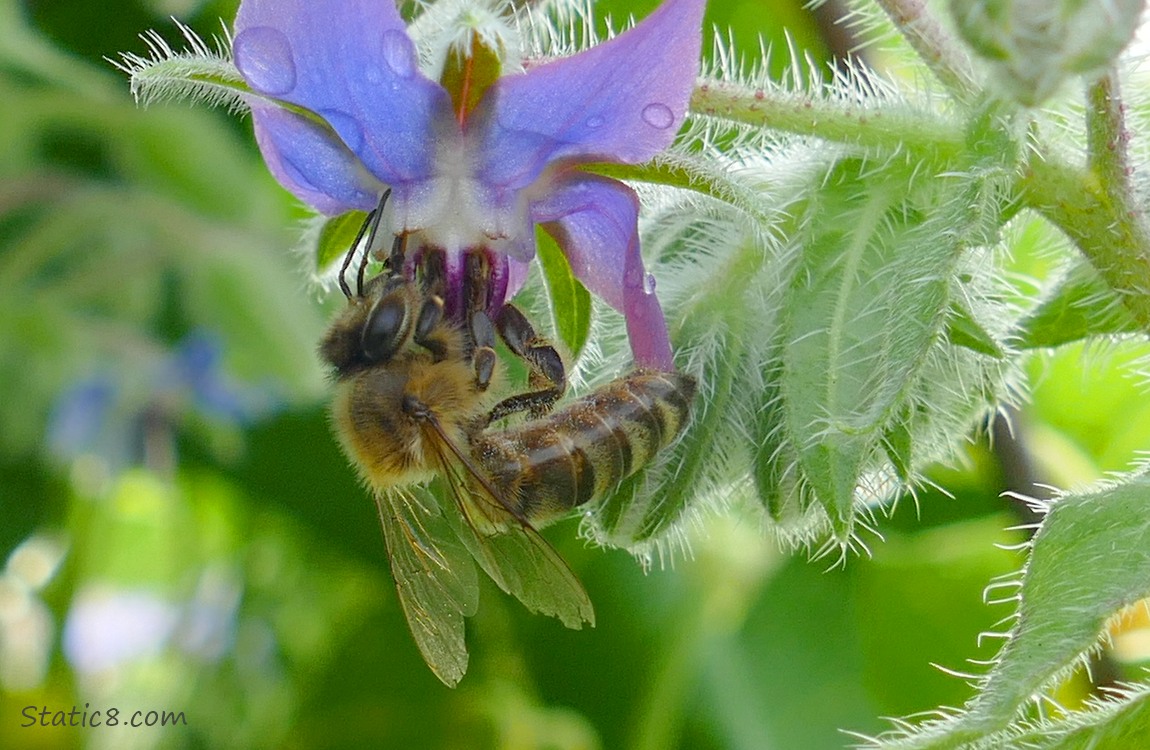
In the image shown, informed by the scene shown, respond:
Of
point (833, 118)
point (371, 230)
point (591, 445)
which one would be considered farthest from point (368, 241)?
point (833, 118)

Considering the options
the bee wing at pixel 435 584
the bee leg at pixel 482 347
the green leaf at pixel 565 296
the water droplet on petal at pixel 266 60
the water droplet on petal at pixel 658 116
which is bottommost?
the bee wing at pixel 435 584

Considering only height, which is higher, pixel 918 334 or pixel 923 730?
pixel 918 334

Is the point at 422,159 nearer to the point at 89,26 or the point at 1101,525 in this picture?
the point at 1101,525

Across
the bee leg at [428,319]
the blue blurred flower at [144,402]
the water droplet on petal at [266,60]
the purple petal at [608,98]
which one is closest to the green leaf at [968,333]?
the purple petal at [608,98]

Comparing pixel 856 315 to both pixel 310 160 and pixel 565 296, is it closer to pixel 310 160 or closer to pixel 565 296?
pixel 565 296

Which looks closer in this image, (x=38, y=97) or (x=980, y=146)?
(x=980, y=146)

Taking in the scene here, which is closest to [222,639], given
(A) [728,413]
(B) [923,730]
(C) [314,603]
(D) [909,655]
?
(C) [314,603]

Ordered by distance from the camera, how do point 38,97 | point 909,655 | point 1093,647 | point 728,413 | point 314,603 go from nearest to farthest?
1. point 1093,647
2. point 728,413
3. point 909,655
4. point 38,97
5. point 314,603

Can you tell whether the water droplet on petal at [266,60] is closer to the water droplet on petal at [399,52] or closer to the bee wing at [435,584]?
the water droplet on petal at [399,52]

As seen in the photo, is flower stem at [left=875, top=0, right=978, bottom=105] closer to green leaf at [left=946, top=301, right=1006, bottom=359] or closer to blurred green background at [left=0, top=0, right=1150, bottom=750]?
green leaf at [left=946, top=301, right=1006, bottom=359]
